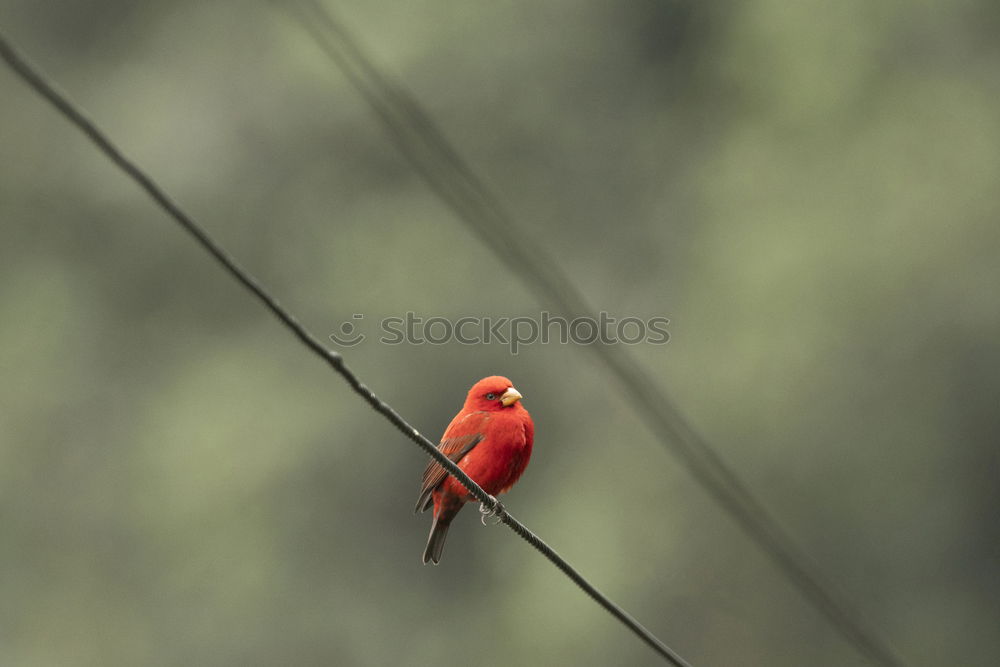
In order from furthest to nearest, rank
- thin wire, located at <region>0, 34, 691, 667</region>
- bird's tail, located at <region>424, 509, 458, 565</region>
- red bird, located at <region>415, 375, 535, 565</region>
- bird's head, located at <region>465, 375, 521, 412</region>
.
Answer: bird's tail, located at <region>424, 509, 458, 565</region> < bird's head, located at <region>465, 375, 521, 412</region> < red bird, located at <region>415, 375, 535, 565</region> < thin wire, located at <region>0, 34, 691, 667</region>

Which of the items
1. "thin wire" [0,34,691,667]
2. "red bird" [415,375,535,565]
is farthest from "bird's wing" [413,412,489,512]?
"thin wire" [0,34,691,667]

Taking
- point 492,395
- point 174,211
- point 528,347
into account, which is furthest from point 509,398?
point 528,347

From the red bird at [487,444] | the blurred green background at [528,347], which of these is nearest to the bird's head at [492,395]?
the red bird at [487,444]

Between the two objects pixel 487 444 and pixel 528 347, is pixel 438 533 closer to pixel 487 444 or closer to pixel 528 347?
pixel 487 444

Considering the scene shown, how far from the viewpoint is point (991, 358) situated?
52.9 ft

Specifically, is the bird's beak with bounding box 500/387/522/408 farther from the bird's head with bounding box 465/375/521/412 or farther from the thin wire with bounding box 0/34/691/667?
the thin wire with bounding box 0/34/691/667

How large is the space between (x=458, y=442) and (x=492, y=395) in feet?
0.97

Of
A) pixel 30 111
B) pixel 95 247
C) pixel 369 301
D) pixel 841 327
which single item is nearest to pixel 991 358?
pixel 841 327

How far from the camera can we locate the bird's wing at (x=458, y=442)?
21.0 ft

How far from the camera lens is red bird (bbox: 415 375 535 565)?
6.31 metres

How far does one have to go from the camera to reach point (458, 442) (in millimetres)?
6457

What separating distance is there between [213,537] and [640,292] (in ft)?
26.5

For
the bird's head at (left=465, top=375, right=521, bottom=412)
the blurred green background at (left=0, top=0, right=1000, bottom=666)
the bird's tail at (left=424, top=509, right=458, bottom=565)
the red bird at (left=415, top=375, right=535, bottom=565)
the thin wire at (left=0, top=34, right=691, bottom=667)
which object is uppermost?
the thin wire at (left=0, top=34, right=691, bottom=667)

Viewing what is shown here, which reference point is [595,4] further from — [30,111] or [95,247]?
[30,111]
